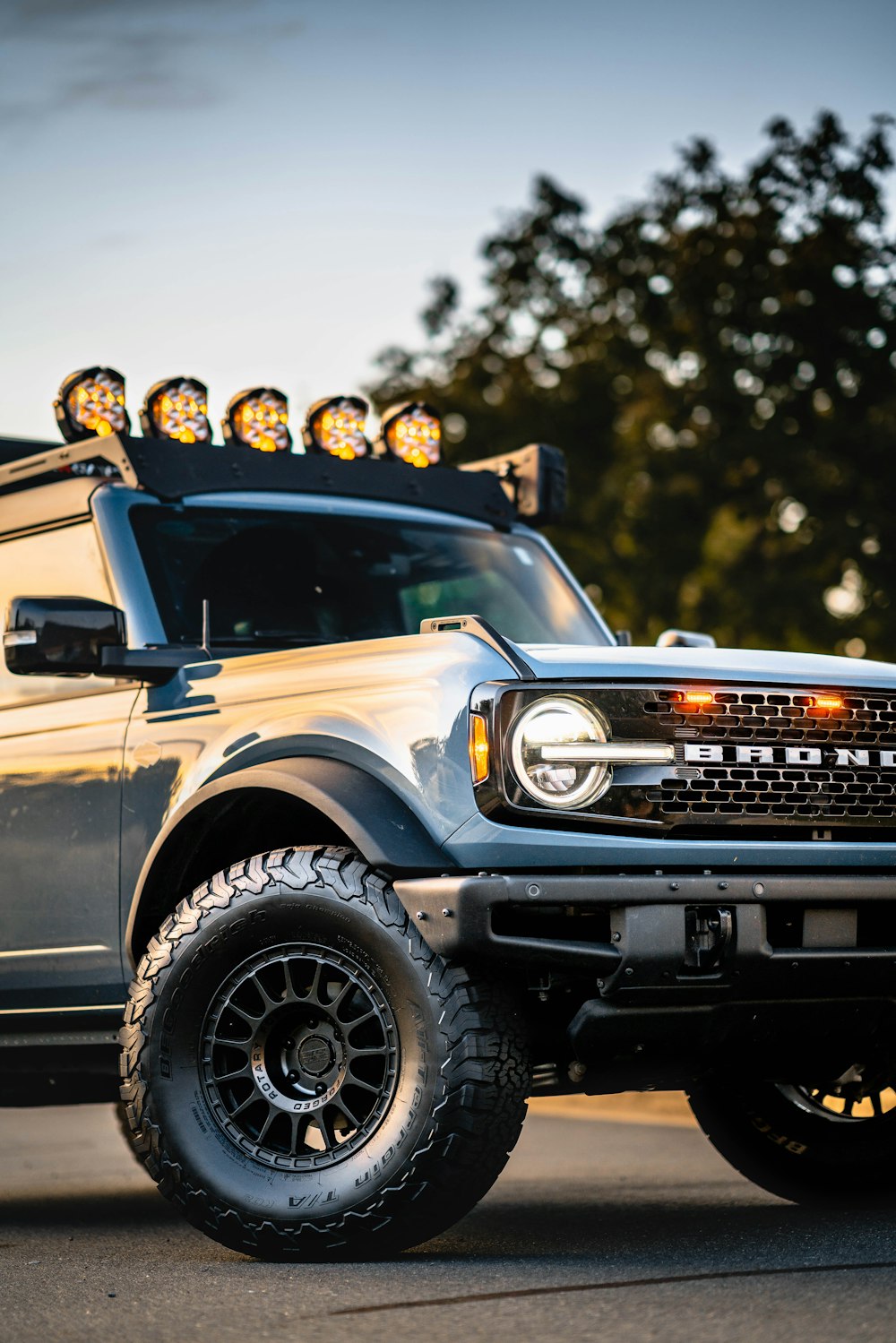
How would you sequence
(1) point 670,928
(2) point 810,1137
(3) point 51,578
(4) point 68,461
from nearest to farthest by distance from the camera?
(1) point 670,928 → (2) point 810,1137 → (3) point 51,578 → (4) point 68,461

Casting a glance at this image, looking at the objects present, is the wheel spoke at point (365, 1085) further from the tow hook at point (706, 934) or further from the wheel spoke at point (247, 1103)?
the tow hook at point (706, 934)

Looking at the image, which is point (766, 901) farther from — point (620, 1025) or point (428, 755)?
point (428, 755)

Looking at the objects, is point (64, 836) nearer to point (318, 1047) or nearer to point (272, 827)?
point (272, 827)

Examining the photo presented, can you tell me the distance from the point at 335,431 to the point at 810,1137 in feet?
9.46

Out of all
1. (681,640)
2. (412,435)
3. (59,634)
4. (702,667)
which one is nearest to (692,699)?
(702,667)

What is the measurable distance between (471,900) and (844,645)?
1671cm

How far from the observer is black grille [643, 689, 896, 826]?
455 centimetres

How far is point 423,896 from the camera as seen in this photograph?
438cm

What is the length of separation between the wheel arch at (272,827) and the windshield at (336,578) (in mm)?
787

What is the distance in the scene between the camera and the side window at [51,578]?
5871 mm

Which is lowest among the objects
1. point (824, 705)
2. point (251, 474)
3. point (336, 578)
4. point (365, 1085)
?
point (365, 1085)

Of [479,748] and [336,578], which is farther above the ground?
[336,578]

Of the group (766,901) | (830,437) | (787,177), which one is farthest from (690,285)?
(766,901)

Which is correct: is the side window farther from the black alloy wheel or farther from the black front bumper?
the black front bumper
